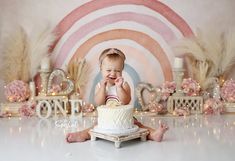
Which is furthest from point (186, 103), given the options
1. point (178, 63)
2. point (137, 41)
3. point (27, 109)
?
point (27, 109)

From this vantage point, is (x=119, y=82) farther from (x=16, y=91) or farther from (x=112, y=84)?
(x=16, y=91)

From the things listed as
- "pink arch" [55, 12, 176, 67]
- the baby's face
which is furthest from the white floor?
"pink arch" [55, 12, 176, 67]

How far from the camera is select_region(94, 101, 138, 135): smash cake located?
47.6 inches

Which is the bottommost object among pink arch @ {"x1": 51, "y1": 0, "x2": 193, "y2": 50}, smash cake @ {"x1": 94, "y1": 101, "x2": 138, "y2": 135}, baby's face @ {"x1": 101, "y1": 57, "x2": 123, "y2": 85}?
smash cake @ {"x1": 94, "y1": 101, "x2": 138, "y2": 135}

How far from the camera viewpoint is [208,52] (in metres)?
1.79

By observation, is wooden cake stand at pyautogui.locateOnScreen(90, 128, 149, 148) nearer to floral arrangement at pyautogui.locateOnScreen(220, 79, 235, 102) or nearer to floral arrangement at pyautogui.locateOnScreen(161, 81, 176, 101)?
floral arrangement at pyautogui.locateOnScreen(161, 81, 176, 101)

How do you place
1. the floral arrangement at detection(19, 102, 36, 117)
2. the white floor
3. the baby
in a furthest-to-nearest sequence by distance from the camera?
the floral arrangement at detection(19, 102, 36, 117), the baby, the white floor

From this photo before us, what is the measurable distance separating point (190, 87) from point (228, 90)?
7.5 inches

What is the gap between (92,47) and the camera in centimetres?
180

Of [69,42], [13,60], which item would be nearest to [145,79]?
[69,42]

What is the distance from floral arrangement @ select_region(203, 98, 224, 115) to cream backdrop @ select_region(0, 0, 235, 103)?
0.23m

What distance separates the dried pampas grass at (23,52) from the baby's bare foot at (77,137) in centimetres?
62

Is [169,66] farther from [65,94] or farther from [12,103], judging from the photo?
[12,103]

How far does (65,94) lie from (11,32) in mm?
408
